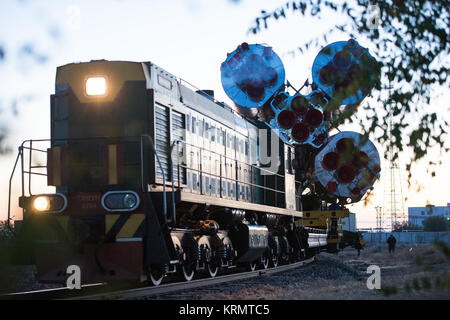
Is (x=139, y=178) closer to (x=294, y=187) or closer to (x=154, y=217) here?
(x=154, y=217)

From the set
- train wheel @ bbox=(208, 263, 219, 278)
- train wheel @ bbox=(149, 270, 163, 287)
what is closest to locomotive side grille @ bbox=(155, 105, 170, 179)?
train wheel @ bbox=(149, 270, 163, 287)

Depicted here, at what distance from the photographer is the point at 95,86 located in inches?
435

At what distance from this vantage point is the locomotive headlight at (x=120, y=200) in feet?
32.4

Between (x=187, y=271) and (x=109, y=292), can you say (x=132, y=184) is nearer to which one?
(x=109, y=292)

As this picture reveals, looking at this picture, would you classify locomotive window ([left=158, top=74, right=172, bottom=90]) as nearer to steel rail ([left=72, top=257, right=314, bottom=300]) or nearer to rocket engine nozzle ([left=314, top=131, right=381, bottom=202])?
steel rail ([left=72, top=257, right=314, bottom=300])

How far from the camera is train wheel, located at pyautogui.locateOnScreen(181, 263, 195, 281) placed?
11750 millimetres

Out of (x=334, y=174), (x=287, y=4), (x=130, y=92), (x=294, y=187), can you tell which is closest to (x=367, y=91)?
(x=287, y=4)

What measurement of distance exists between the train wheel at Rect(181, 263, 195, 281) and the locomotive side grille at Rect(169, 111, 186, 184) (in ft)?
4.95

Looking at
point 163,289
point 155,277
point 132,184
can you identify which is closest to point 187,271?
point 155,277

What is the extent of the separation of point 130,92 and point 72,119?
109 centimetres

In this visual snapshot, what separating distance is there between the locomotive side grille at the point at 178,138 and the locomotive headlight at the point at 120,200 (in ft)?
4.44

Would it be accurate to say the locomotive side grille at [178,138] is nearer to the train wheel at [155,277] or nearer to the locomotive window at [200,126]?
the locomotive window at [200,126]

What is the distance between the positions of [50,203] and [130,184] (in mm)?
1263
